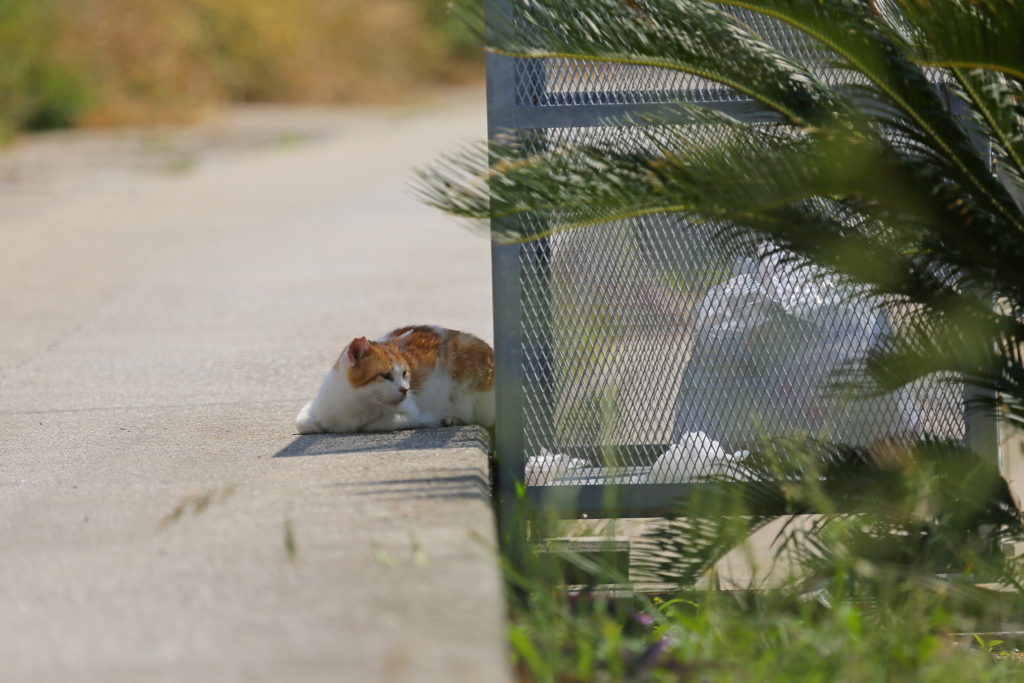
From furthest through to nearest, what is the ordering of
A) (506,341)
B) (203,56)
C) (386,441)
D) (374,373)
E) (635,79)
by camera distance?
(203,56), (374,373), (386,441), (506,341), (635,79)

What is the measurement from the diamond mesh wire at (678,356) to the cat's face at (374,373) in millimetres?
515

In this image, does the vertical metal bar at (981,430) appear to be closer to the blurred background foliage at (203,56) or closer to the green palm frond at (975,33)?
the green palm frond at (975,33)

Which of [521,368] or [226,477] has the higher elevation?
[521,368]

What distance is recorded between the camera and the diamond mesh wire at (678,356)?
10.4 feet

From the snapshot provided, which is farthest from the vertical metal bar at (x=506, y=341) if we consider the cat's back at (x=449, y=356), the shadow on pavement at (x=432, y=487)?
the cat's back at (x=449, y=356)

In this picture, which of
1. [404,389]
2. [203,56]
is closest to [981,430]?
[404,389]

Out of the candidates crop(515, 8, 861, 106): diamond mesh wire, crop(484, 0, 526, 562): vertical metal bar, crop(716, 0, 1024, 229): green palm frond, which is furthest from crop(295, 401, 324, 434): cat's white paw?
crop(716, 0, 1024, 229): green palm frond

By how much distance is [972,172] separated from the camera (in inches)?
105

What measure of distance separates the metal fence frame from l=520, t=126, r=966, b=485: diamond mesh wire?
0.09 ft

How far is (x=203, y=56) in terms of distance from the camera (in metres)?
26.5

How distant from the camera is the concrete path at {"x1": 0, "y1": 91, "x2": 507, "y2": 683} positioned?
1.96 meters

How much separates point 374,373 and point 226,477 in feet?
2.11

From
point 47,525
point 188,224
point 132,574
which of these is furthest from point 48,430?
point 188,224

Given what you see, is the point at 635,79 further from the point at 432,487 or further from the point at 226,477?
the point at 226,477
